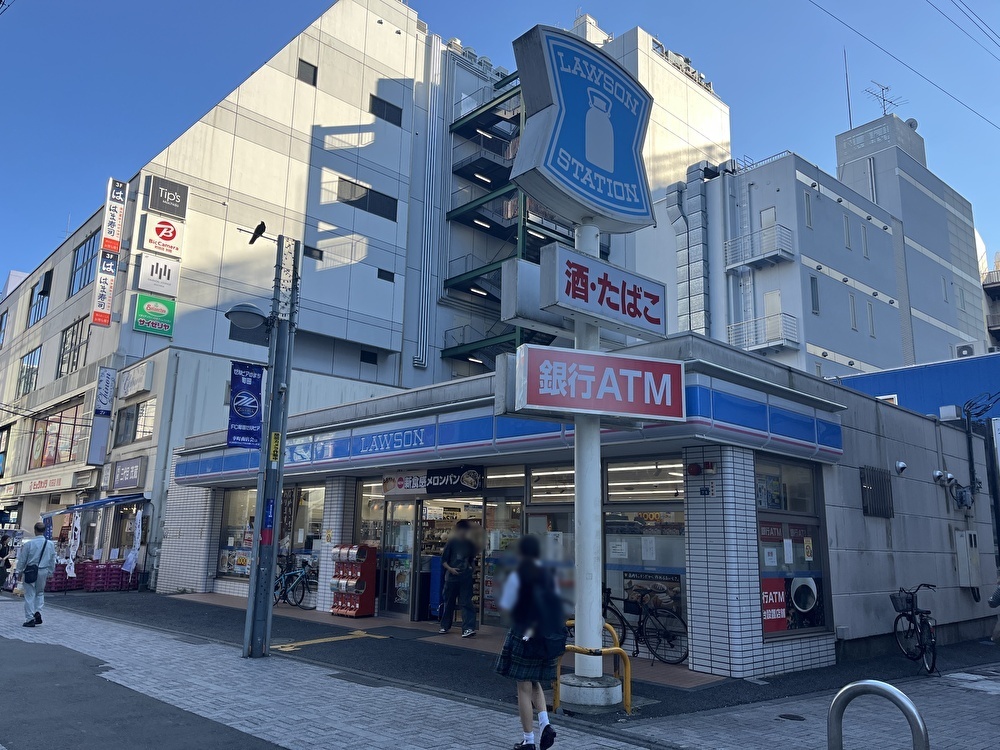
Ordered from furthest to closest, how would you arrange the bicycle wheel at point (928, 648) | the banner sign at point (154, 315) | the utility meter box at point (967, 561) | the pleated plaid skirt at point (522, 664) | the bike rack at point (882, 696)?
the banner sign at point (154, 315) → the utility meter box at point (967, 561) → the bicycle wheel at point (928, 648) → the pleated plaid skirt at point (522, 664) → the bike rack at point (882, 696)

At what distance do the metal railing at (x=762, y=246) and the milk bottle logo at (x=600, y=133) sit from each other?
69.8ft

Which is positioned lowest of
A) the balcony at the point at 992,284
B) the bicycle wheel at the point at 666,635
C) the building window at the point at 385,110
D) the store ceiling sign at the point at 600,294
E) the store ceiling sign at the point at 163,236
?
the bicycle wheel at the point at 666,635

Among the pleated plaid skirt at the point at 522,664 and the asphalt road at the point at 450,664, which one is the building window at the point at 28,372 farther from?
the pleated plaid skirt at the point at 522,664

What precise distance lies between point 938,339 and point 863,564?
87.8 feet

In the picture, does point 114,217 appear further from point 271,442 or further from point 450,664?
point 450,664

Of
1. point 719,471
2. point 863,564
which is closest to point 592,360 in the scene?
point 719,471

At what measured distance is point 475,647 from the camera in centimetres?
1139

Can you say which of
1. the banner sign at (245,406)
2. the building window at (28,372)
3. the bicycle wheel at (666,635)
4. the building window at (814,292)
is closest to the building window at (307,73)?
the building window at (28,372)

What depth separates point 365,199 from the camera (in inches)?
1339

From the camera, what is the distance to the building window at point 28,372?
35.9 metres

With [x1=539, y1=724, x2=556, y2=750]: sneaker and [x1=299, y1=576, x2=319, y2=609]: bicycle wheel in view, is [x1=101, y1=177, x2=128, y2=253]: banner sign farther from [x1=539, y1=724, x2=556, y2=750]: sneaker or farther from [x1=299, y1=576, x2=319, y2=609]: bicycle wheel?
[x1=539, y1=724, x2=556, y2=750]: sneaker

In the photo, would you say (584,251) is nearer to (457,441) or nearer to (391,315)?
(457,441)

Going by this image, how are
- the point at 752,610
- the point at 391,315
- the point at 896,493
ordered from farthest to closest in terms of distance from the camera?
the point at 391,315, the point at 896,493, the point at 752,610

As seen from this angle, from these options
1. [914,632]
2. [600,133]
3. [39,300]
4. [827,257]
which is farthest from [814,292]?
[39,300]
